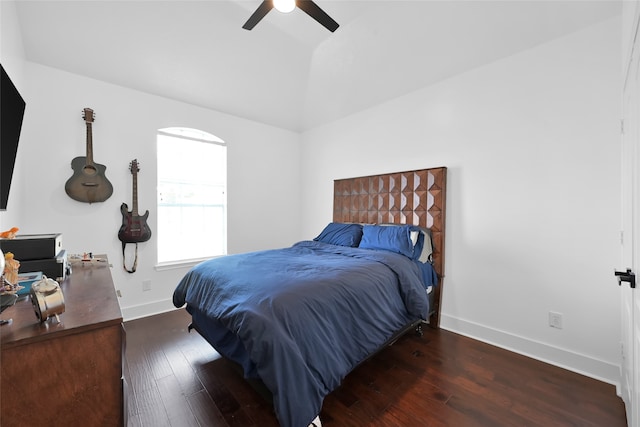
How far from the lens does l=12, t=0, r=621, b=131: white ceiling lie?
2254 millimetres

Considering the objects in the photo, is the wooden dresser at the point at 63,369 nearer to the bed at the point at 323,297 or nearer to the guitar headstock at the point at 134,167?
the bed at the point at 323,297

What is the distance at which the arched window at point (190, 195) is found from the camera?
3.37 metres

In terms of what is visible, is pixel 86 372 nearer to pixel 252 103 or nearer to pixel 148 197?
pixel 148 197

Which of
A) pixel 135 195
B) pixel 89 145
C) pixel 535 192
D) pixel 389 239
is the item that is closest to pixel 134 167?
pixel 135 195

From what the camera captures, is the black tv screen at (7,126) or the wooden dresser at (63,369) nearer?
the wooden dresser at (63,369)

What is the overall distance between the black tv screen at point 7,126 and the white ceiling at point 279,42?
4.85 feet

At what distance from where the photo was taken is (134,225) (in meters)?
3.03

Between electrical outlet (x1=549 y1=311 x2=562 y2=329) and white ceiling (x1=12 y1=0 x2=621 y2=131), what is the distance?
2.30 metres

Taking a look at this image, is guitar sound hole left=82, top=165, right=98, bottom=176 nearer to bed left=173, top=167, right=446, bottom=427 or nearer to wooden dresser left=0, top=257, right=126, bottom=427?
bed left=173, top=167, right=446, bottom=427

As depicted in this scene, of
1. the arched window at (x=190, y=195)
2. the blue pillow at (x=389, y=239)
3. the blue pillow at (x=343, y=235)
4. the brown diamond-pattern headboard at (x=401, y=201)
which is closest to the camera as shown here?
the blue pillow at (x=389, y=239)

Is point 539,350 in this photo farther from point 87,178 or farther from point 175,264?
point 87,178

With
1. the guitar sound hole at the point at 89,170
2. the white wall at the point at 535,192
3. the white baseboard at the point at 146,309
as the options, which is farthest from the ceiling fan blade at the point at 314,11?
the white baseboard at the point at 146,309

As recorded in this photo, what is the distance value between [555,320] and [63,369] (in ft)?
10.2

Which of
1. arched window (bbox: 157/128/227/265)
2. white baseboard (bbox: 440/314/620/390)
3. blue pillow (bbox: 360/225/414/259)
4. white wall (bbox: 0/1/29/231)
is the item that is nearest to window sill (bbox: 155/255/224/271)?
arched window (bbox: 157/128/227/265)
